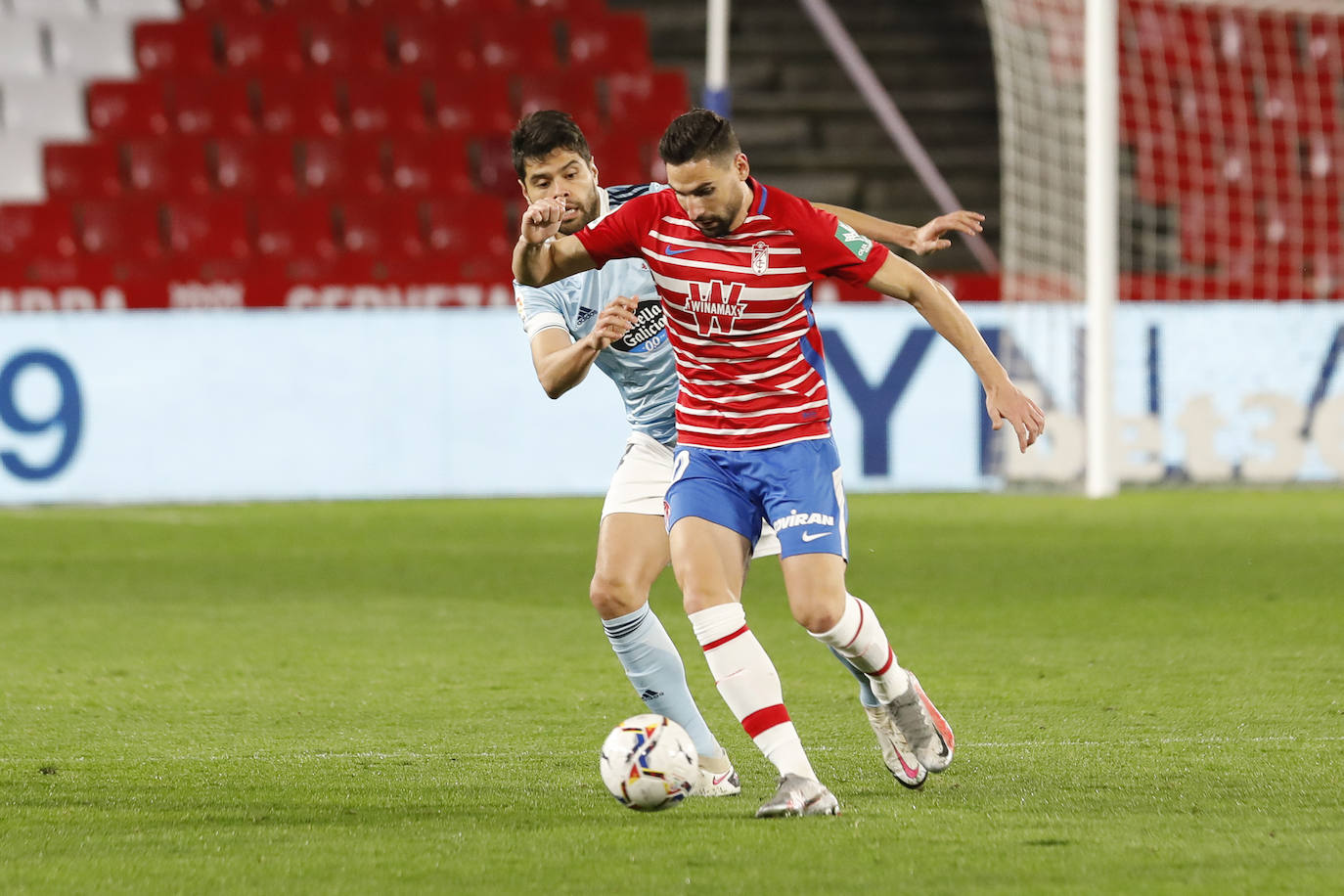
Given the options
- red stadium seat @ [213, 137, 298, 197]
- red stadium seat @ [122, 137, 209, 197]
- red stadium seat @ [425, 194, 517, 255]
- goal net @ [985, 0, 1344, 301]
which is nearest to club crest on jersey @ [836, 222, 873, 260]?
goal net @ [985, 0, 1344, 301]

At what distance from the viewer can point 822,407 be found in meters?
4.79

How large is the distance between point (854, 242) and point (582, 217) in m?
0.74

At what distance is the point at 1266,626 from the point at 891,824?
4.02 m

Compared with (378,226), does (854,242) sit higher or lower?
higher

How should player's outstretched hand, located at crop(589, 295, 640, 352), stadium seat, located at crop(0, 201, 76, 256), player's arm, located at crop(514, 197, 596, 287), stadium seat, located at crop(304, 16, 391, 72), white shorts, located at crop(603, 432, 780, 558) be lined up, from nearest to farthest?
player's outstretched hand, located at crop(589, 295, 640, 352) < player's arm, located at crop(514, 197, 596, 287) < white shorts, located at crop(603, 432, 780, 558) < stadium seat, located at crop(0, 201, 76, 256) < stadium seat, located at crop(304, 16, 391, 72)

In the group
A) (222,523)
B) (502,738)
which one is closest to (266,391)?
(222,523)

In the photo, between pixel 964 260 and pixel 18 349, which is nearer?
pixel 18 349

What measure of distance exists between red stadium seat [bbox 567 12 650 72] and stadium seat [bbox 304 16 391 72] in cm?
172

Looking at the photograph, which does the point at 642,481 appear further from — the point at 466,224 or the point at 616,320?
the point at 466,224

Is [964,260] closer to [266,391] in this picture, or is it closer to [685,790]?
[266,391]

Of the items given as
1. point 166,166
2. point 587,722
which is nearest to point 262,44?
point 166,166

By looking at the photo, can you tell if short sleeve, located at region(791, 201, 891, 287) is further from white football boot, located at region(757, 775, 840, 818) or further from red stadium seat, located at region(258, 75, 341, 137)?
red stadium seat, located at region(258, 75, 341, 137)

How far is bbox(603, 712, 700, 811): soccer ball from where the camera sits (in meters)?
4.37

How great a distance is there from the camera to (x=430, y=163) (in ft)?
57.6
